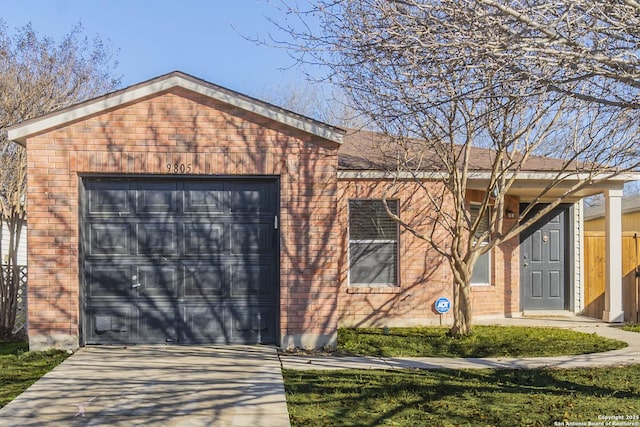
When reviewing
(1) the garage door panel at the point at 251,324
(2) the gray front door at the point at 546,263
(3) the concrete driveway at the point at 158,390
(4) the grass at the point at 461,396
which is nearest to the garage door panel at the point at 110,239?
(3) the concrete driveway at the point at 158,390

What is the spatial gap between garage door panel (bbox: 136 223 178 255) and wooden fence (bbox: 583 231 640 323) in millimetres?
9611

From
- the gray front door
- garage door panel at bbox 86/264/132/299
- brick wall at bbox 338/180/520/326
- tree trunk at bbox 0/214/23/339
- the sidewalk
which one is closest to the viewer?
the sidewalk

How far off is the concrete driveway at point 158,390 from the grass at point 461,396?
0.43 meters

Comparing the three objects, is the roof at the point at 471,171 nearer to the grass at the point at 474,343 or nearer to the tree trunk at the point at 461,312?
the tree trunk at the point at 461,312

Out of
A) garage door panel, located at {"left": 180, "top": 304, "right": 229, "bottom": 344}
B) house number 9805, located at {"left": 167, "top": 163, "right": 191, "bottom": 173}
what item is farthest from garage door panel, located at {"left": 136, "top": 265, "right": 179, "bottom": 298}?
house number 9805, located at {"left": 167, "top": 163, "right": 191, "bottom": 173}

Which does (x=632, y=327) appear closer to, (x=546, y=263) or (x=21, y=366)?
(x=546, y=263)

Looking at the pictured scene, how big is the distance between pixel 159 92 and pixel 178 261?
2560mm

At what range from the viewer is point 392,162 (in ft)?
43.0

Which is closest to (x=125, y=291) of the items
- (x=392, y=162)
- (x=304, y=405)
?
(x=304, y=405)

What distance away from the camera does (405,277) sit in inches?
528

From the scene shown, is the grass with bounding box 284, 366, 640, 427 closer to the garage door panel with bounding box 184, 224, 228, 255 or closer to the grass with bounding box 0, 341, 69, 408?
the garage door panel with bounding box 184, 224, 228, 255

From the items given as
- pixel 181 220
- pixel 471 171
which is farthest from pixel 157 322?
pixel 471 171

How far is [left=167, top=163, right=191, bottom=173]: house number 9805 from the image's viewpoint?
410 inches

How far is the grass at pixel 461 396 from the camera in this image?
22.5ft
